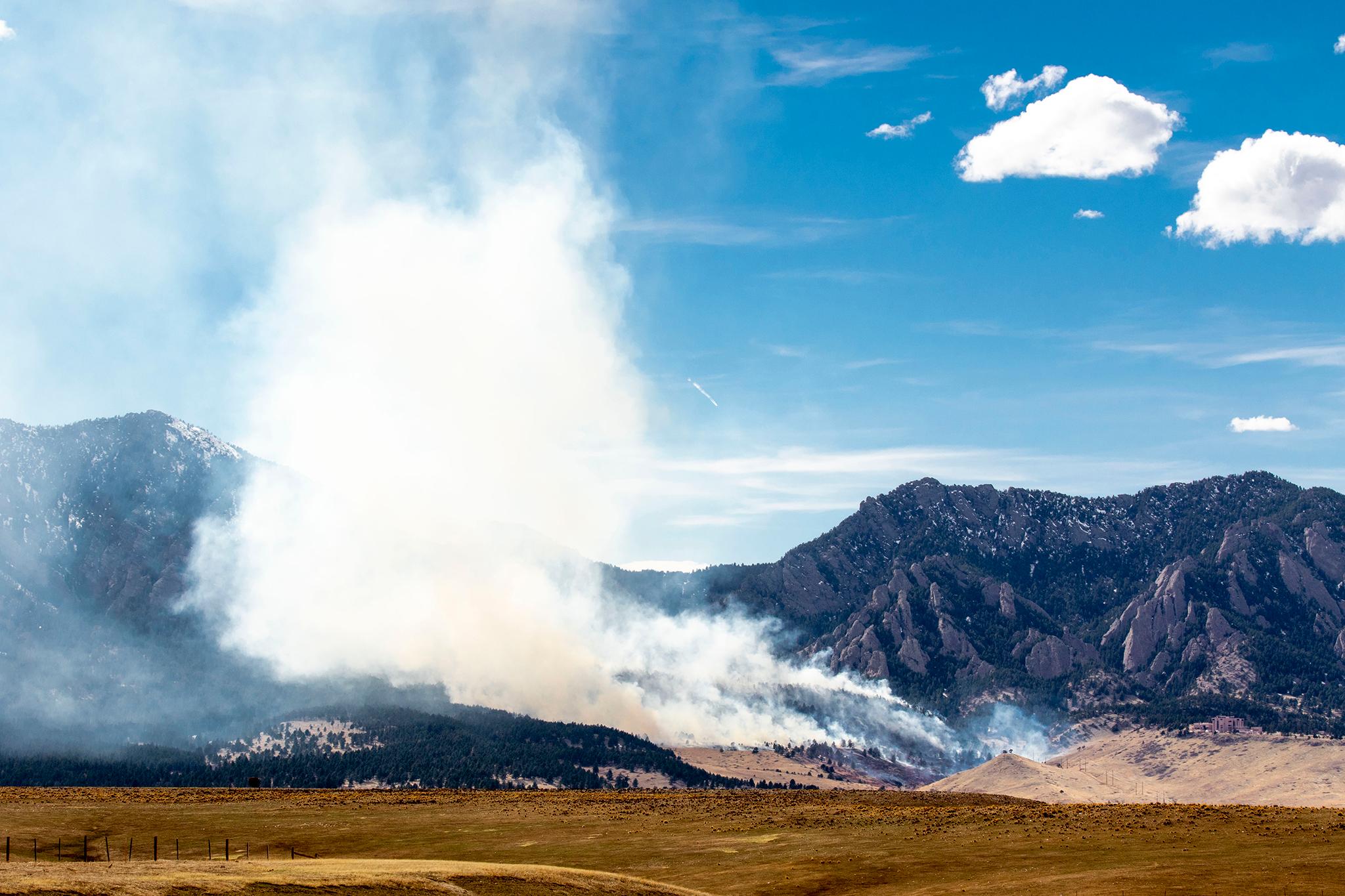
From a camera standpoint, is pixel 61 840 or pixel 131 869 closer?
pixel 131 869

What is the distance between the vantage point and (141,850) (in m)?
178

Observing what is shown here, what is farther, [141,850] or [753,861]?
[141,850]

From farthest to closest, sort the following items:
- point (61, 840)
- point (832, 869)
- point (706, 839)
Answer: point (706, 839) → point (61, 840) → point (832, 869)

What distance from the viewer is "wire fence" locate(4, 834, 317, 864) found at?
160 m

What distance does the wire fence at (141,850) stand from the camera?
160125mm

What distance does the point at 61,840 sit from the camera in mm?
173125

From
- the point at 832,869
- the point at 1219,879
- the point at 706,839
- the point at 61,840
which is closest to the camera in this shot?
the point at 1219,879

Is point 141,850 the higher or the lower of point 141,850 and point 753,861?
the higher

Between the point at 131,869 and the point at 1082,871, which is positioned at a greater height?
the point at 131,869

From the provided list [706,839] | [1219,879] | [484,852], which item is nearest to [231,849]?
[484,852]

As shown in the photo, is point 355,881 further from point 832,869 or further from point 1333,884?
point 1333,884

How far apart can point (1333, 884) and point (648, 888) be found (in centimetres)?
Result: 7983

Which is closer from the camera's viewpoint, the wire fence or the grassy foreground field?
the grassy foreground field

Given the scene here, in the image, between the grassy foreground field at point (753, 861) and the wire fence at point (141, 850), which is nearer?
the grassy foreground field at point (753, 861)
